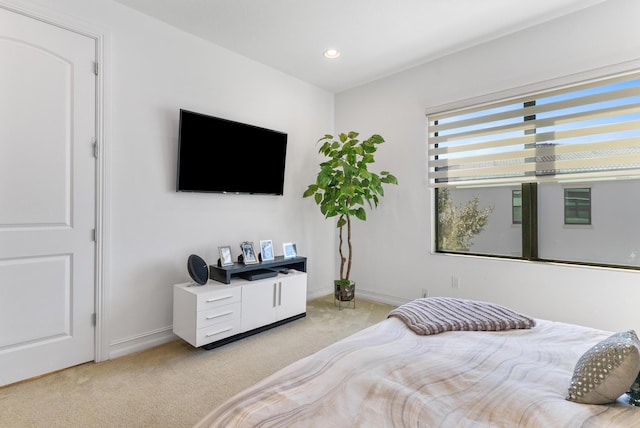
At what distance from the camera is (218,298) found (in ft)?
8.41

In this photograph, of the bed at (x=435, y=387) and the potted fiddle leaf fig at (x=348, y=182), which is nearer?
the bed at (x=435, y=387)

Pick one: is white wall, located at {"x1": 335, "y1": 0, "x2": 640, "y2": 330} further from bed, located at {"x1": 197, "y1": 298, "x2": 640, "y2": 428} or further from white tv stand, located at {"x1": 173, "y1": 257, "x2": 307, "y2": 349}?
bed, located at {"x1": 197, "y1": 298, "x2": 640, "y2": 428}

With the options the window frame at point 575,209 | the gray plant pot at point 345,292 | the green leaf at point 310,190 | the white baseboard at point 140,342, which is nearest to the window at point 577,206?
the window frame at point 575,209

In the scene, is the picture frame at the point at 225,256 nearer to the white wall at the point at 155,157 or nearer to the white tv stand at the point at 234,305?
the white tv stand at the point at 234,305

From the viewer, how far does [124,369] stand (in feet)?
7.38

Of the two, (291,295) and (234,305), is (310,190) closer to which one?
(291,295)

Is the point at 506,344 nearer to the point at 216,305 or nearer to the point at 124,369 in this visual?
the point at 216,305

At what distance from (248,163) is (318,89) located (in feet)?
5.16

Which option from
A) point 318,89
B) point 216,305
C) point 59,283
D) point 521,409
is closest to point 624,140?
point 521,409

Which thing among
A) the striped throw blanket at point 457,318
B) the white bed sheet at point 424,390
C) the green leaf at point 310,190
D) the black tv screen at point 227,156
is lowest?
the white bed sheet at point 424,390

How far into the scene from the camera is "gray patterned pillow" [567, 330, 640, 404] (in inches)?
37.4

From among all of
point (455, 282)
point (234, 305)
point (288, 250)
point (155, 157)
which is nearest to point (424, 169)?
point (455, 282)

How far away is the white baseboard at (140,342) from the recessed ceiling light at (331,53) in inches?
117

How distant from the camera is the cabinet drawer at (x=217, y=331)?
8.12 ft
